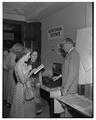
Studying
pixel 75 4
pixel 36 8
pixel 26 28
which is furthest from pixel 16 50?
pixel 75 4

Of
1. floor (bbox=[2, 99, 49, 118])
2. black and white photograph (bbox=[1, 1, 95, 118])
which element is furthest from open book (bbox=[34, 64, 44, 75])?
floor (bbox=[2, 99, 49, 118])

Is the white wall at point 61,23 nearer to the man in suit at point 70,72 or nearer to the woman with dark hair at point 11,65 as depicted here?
the man in suit at point 70,72

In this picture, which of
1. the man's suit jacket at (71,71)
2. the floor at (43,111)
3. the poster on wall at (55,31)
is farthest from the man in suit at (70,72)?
the floor at (43,111)

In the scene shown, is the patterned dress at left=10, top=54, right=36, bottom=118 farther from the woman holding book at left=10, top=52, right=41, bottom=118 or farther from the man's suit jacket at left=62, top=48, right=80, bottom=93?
the man's suit jacket at left=62, top=48, right=80, bottom=93

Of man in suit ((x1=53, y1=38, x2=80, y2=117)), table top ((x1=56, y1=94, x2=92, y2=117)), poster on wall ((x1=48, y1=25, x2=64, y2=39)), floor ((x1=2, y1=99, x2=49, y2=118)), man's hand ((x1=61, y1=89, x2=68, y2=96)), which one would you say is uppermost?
poster on wall ((x1=48, y1=25, x2=64, y2=39))

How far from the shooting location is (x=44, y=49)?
45.2 inches

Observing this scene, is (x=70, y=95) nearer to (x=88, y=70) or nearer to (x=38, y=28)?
(x=88, y=70)

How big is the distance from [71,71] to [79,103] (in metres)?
0.28

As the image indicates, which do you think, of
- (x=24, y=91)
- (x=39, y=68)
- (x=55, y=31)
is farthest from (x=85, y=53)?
(x=24, y=91)

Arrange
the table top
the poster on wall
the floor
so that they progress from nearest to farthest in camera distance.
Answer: the table top < the floor < the poster on wall

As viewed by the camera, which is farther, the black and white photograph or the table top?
the black and white photograph

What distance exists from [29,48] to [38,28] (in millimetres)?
228

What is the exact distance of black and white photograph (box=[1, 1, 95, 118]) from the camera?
1061mm

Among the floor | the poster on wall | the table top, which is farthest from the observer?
the poster on wall
